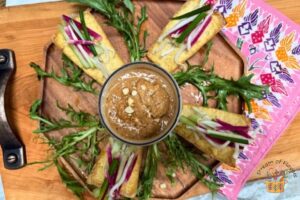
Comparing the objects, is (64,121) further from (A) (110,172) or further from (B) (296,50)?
(B) (296,50)

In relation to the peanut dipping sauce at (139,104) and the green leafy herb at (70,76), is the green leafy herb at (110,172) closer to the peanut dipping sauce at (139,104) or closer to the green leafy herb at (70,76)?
the peanut dipping sauce at (139,104)

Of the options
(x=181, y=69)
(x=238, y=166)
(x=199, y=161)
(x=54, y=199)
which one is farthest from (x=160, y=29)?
(x=54, y=199)

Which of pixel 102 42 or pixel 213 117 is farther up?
pixel 102 42

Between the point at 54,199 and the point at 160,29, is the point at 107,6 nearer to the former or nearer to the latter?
the point at 160,29

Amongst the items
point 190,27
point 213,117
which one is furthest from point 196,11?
point 213,117

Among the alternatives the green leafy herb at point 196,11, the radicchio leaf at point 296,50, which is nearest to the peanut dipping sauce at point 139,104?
the green leafy herb at point 196,11

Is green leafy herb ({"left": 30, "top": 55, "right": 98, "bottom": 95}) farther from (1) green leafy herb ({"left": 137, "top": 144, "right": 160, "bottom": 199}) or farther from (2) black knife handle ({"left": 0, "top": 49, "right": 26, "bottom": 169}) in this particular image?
(1) green leafy herb ({"left": 137, "top": 144, "right": 160, "bottom": 199})
